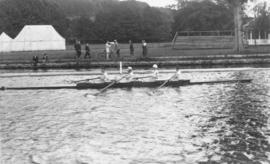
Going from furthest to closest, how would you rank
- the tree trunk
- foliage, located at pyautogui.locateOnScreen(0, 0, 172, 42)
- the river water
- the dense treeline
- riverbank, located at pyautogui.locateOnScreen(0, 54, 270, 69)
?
1. foliage, located at pyautogui.locateOnScreen(0, 0, 172, 42)
2. the dense treeline
3. the tree trunk
4. riverbank, located at pyautogui.locateOnScreen(0, 54, 270, 69)
5. the river water

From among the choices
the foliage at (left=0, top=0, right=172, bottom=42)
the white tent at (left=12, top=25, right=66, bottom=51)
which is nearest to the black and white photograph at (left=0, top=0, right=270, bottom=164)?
the white tent at (left=12, top=25, right=66, bottom=51)

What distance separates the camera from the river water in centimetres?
1652

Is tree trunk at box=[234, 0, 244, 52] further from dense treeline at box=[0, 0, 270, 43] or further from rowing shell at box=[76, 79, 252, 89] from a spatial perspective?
dense treeline at box=[0, 0, 270, 43]

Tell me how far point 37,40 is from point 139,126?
58218 millimetres

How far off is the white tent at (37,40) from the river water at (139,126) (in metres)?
43.6

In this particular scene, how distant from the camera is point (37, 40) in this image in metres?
76.0

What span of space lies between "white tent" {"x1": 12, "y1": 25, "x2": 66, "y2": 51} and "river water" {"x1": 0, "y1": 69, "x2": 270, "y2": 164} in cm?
4355

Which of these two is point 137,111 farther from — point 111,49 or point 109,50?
point 111,49

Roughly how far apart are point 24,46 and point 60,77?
36.2 meters

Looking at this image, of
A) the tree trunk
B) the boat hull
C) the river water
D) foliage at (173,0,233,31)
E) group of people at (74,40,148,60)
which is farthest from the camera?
foliage at (173,0,233,31)

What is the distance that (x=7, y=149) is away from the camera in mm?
17812

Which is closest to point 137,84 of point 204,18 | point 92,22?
point 204,18

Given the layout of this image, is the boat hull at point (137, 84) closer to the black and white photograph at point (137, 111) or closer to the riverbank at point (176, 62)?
the black and white photograph at point (137, 111)

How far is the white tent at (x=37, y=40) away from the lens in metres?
75.9
